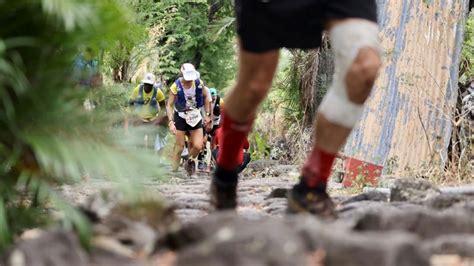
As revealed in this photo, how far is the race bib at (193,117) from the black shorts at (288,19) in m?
10.6

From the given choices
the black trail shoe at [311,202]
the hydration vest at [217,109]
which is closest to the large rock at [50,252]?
the black trail shoe at [311,202]

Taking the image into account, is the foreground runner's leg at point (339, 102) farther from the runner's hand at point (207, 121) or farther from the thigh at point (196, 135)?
the runner's hand at point (207, 121)

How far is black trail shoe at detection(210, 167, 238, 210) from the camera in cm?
450

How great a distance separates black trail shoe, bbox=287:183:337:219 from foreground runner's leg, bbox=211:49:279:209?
500 millimetres

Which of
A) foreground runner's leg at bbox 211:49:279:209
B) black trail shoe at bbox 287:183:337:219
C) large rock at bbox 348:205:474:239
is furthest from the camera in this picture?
foreground runner's leg at bbox 211:49:279:209

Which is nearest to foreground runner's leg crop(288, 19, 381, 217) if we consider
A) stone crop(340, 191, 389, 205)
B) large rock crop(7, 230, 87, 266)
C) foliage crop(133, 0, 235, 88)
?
large rock crop(7, 230, 87, 266)

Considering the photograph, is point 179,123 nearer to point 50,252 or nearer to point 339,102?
point 339,102

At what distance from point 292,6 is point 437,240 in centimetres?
140

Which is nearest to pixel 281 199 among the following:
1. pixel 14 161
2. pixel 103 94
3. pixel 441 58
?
pixel 103 94

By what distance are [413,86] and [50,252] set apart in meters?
7.79

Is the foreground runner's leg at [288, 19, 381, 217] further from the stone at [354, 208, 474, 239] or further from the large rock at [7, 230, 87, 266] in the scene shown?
the large rock at [7, 230, 87, 266]

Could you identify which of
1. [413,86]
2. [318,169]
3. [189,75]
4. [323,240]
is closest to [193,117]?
[189,75]

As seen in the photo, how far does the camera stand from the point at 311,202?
157 inches

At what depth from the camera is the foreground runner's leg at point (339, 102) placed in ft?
12.5
